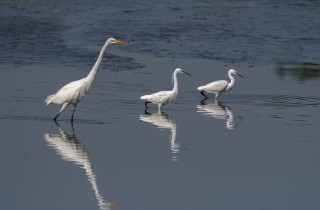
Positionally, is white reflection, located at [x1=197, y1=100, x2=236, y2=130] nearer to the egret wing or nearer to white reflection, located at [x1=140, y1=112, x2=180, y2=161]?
white reflection, located at [x1=140, y1=112, x2=180, y2=161]

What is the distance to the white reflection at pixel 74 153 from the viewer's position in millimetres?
10312

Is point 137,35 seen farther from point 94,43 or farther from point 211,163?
point 211,163

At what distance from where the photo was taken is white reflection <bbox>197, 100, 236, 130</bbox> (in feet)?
52.2

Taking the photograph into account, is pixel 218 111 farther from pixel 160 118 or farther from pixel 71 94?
pixel 71 94

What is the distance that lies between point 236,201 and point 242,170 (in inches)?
61.9

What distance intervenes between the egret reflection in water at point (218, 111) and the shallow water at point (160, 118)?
0.14 feet

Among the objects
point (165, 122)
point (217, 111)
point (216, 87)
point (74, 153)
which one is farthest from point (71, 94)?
point (216, 87)

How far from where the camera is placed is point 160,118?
16.4 m

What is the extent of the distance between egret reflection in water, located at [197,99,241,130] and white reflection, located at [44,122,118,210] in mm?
2930

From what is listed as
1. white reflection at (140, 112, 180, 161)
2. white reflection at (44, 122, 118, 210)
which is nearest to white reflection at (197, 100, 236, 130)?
white reflection at (140, 112, 180, 161)

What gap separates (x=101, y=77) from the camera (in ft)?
68.3

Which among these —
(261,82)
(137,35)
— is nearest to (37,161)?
(261,82)

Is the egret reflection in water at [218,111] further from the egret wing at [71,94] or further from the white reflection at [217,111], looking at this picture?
the egret wing at [71,94]

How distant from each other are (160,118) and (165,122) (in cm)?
60
